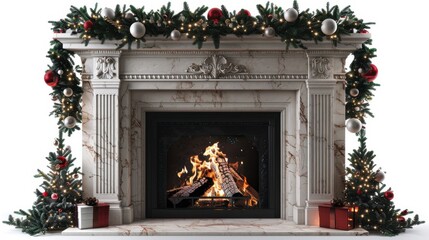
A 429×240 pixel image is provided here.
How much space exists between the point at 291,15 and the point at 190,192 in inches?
97.7

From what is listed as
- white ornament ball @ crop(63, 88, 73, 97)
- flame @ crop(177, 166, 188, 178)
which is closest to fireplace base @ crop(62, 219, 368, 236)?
flame @ crop(177, 166, 188, 178)

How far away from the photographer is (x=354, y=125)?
6.88m

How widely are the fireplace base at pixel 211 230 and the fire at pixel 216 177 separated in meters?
0.52

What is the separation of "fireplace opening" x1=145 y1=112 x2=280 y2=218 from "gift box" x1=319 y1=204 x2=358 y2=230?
0.70 metres

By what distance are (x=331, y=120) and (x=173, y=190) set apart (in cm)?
212

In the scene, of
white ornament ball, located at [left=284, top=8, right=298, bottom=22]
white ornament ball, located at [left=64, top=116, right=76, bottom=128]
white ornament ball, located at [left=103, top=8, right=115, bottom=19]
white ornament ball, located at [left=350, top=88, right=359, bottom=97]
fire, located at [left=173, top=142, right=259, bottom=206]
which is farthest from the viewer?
fire, located at [left=173, top=142, right=259, bottom=206]

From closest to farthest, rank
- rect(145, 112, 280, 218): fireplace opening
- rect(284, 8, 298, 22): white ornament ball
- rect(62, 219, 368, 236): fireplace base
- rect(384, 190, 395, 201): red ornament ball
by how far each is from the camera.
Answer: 1. rect(62, 219, 368, 236): fireplace base
2. rect(284, 8, 298, 22): white ornament ball
3. rect(384, 190, 395, 201): red ornament ball
4. rect(145, 112, 280, 218): fireplace opening

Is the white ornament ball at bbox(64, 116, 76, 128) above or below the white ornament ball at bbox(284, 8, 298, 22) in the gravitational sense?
below

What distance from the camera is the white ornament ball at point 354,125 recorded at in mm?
6879

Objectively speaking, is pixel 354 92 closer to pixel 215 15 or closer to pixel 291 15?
pixel 291 15

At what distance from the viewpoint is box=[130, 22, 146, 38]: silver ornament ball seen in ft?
21.5

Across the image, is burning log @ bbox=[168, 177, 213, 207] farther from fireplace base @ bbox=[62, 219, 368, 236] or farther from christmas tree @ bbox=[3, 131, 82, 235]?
christmas tree @ bbox=[3, 131, 82, 235]

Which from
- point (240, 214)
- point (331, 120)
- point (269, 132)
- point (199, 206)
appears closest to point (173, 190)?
point (199, 206)

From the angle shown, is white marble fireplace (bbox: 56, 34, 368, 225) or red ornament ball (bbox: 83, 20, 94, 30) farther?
white marble fireplace (bbox: 56, 34, 368, 225)
